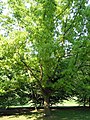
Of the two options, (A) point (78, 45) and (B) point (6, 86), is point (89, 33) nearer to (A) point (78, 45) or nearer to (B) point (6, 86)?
(A) point (78, 45)

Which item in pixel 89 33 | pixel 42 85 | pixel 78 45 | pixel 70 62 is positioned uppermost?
pixel 89 33

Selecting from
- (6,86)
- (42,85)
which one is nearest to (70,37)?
(42,85)

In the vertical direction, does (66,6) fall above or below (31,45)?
above

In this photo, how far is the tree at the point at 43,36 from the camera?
39.8 feet

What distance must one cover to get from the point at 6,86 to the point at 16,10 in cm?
451

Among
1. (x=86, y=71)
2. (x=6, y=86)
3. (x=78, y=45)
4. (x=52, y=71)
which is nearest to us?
(x=78, y=45)

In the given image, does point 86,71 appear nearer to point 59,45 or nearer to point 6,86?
point 59,45

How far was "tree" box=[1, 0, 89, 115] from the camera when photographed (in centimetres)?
1213

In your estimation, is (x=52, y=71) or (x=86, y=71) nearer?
(x=52, y=71)

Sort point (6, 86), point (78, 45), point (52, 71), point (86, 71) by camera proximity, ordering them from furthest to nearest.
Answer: point (86, 71), point (6, 86), point (52, 71), point (78, 45)

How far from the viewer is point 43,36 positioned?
11.9m

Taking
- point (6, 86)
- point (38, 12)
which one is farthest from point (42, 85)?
point (38, 12)

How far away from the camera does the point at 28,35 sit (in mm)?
12367

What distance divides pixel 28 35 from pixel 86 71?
5155 millimetres
